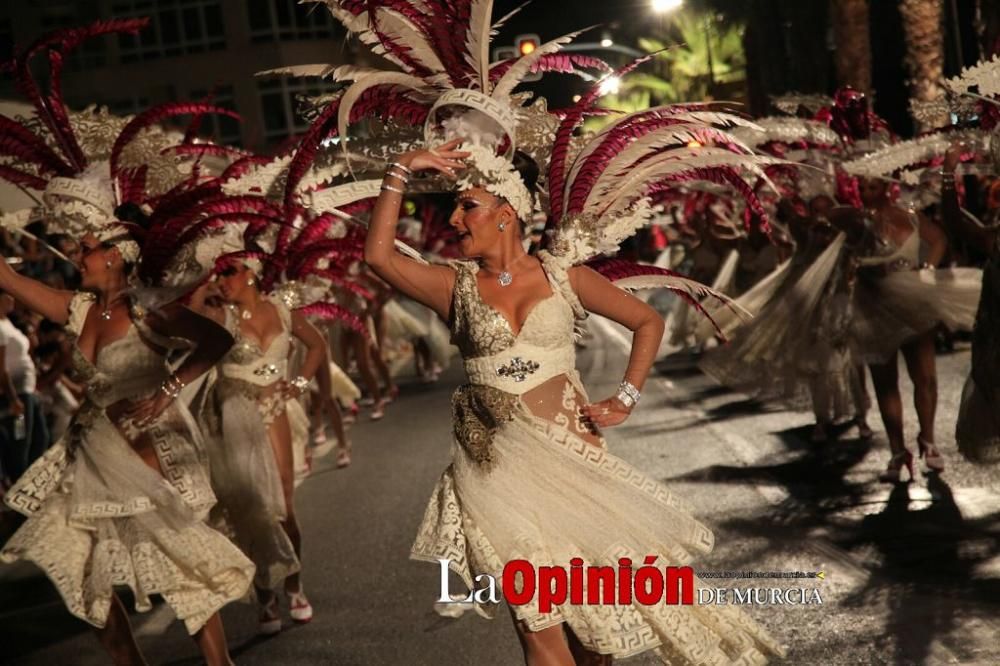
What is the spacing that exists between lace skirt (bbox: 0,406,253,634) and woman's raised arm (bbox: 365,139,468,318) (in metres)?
1.96

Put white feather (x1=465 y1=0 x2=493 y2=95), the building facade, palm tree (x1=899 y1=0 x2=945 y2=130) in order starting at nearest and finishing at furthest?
1. white feather (x1=465 y1=0 x2=493 y2=95)
2. palm tree (x1=899 y1=0 x2=945 y2=130)
3. the building facade

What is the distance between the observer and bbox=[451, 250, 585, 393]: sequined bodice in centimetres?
523

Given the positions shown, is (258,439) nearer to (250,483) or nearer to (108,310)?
(250,483)

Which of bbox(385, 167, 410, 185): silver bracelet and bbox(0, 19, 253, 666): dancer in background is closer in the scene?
bbox(385, 167, 410, 185): silver bracelet

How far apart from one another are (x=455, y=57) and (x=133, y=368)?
235 centimetres

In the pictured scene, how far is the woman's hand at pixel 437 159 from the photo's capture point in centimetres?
514

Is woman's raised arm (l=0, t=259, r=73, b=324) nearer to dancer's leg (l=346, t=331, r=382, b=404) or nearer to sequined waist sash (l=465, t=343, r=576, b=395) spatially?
sequined waist sash (l=465, t=343, r=576, b=395)

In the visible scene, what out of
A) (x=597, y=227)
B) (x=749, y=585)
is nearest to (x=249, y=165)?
A: (x=597, y=227)

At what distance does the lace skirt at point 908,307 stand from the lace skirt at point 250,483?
14.4 feet

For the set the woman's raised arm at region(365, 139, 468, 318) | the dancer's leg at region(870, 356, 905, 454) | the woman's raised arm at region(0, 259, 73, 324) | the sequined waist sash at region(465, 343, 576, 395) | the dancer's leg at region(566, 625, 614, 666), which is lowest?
the dancer's leg at region(870, 356, 905, 454)

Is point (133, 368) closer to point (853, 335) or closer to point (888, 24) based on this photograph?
point (853, 335)

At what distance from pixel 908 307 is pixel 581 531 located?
556 centimetres

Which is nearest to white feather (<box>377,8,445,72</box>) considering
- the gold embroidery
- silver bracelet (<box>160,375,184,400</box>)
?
the gold embroidery

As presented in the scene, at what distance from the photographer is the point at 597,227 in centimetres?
556
